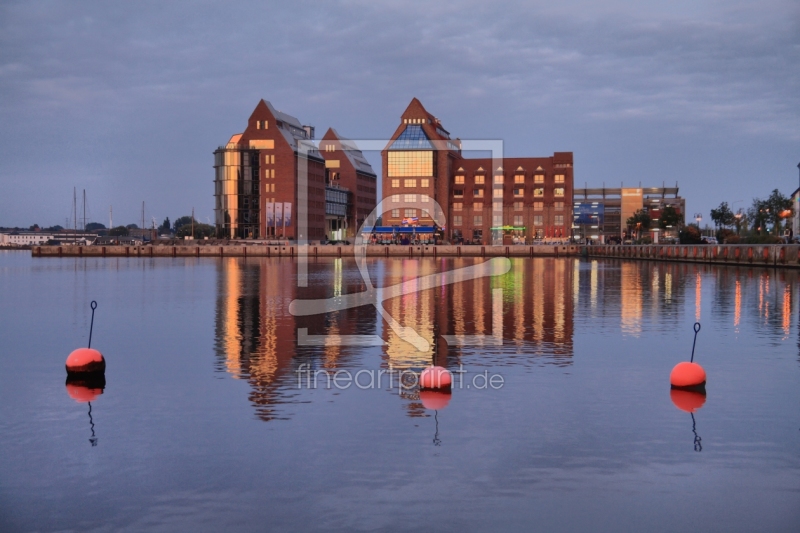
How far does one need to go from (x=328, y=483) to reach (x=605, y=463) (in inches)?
184

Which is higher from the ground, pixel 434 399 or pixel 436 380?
pixel 436 380

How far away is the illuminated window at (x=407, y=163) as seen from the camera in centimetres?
18575

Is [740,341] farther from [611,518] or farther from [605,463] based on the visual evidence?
[611,518]

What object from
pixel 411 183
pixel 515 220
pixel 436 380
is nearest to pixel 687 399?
pixel 436 380

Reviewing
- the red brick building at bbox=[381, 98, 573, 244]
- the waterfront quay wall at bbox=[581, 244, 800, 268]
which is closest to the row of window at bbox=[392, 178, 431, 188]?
the red brick building at bbox=[381, 98, 573, 244]

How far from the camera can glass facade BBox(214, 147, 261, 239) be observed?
7200 inches

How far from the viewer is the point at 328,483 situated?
1282 centimetres

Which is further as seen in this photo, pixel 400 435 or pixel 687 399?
pixel 687 399

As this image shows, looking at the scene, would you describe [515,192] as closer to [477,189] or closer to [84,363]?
[477,189]

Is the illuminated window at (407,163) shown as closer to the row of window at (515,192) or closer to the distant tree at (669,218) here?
the row of window at (515,192)

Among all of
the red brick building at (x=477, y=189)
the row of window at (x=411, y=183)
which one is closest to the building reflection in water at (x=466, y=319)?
the row of window at (x=411, y=183)

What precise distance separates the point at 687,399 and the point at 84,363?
15.2 m

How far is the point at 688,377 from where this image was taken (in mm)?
20016

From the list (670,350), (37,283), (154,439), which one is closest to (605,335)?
(670,350)
